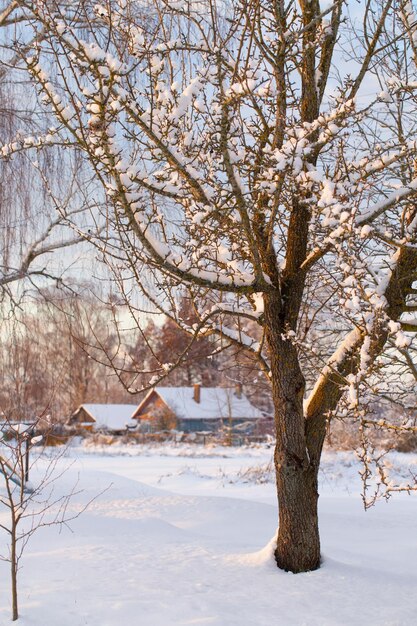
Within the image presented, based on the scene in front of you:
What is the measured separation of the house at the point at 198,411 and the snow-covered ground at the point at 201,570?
23.6 m

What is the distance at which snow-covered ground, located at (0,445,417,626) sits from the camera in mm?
4852

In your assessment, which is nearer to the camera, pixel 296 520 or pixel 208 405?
pixel 296 520

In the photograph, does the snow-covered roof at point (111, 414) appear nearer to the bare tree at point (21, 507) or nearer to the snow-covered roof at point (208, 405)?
the snow-covered roof at point (208, 405)

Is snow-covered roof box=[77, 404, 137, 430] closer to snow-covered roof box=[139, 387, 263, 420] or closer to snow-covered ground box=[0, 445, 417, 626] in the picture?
snow-covered roof box=[139, 387, 263, 420]

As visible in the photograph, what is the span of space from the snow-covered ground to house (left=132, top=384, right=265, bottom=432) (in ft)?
77.3

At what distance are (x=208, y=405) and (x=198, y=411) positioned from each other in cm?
103

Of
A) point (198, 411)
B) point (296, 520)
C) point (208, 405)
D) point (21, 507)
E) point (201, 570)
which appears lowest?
point (201, 570)

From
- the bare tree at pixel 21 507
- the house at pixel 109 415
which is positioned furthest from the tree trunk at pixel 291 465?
the house at pixel 109 415

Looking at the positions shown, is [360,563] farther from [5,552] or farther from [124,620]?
[5,552]

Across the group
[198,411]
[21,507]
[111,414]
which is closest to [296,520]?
[21,507]

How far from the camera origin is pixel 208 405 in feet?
121

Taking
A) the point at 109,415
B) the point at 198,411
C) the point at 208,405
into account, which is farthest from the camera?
the point at 109,415

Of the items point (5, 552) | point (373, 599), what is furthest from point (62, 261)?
point (373, 599)

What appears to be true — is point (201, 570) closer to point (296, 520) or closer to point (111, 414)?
point (296, 520)
